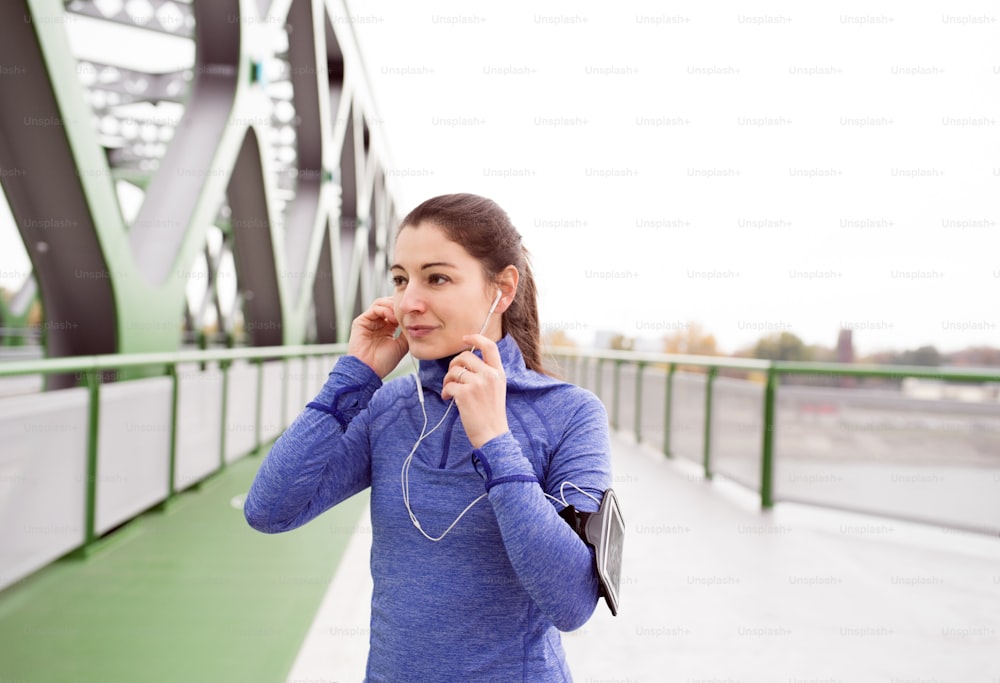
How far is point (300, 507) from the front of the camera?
1.30 meters

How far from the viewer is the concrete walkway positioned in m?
2.92

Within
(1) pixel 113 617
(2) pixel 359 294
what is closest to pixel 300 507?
(1) pixel 113 617

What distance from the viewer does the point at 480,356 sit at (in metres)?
1.29

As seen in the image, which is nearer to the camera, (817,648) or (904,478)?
(817,648)

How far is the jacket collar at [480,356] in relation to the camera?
1.32m

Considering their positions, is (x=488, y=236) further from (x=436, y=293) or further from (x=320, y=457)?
(x=320, y=457)

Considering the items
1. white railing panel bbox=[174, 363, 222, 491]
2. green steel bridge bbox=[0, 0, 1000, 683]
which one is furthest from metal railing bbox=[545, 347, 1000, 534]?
white railing panel bbox=[174, 363, 222, 491]

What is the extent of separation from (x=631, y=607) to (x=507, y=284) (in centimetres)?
275

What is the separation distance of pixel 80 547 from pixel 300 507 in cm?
342

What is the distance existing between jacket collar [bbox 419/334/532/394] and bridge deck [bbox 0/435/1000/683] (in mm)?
1862

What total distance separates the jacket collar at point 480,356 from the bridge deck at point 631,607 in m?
1.86

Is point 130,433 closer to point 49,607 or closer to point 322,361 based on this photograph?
point 49,607

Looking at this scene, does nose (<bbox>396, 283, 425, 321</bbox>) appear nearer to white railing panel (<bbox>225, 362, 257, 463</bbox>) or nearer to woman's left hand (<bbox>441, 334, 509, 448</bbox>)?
woman's left hand (<bbox>441, 334, 509, 448</bbox>)

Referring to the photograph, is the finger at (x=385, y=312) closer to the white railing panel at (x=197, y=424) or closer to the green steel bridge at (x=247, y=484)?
the green steel bridge at (x=247, y=484)
